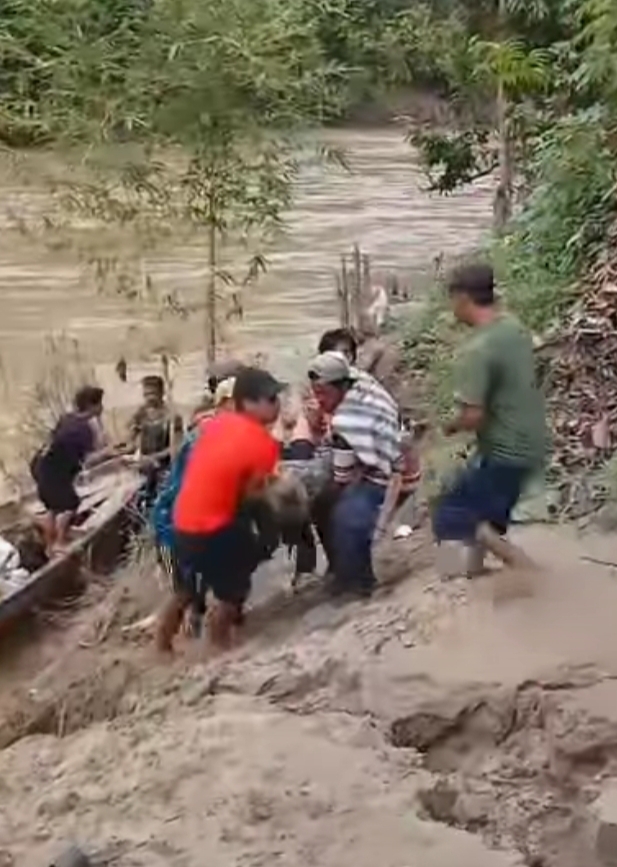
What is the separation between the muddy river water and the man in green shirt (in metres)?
5.55

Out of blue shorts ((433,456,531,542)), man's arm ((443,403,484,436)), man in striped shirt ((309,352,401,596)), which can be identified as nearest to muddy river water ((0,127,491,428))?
man in striped shirt ((309,352,401,596))

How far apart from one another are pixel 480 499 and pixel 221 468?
3.17ft

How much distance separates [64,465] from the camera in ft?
33.8

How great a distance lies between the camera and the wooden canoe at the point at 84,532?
917 cm

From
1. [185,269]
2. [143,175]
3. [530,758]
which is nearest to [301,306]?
[185,269]

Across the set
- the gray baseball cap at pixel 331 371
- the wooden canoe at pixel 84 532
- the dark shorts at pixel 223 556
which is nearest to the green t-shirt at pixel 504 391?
the gray baseball cap at pixel 331 371

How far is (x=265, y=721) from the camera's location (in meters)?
5.68

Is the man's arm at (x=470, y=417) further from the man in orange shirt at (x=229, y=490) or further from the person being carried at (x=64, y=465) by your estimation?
the person being carried at (x=64, y=465)

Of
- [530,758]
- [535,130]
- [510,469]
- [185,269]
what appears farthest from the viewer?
[185,269]

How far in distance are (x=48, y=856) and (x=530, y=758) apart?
1.50 meters

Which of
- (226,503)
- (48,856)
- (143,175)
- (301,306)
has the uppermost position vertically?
(143,175)

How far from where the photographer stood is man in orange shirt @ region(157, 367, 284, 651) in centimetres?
657

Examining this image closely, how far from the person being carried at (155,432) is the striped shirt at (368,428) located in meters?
3.00

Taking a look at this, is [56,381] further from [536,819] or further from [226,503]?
[536,819]
